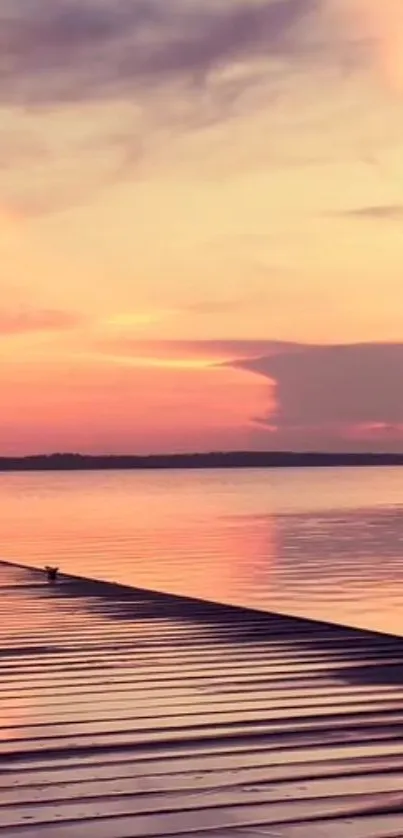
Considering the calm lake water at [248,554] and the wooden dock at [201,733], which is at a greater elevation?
the wooden dock at [201,733]

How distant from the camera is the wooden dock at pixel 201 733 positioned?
4008 mm

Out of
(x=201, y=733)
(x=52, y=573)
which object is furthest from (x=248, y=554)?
(x=201, y=733)

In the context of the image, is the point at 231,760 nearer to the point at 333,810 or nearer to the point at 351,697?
Result: the point at 333,810

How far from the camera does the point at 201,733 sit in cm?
522

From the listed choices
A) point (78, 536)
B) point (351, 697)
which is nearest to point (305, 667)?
point (351, 697)

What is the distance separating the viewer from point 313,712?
18.2 feet

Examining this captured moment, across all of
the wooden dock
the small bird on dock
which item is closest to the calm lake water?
the small bird on dock

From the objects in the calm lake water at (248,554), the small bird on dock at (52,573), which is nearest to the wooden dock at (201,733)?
the small bird on dock at (52,573)

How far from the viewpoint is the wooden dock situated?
401 centimetres

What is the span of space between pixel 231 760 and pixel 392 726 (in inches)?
33.7

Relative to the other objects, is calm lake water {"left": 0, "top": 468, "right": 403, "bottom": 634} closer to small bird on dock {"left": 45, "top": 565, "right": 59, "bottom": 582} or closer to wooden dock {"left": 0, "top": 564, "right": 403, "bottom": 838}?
small bird on dock {"left": 45, "top": 565, "right": 59, "bottom": 582}

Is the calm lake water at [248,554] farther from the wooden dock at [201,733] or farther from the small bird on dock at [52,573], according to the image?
the wooden dock at [201,733]

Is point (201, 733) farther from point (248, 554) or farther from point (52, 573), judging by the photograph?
point (248, 554)

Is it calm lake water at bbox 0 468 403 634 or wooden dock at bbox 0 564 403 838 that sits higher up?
wooden dock at bbox 0 564 403 838
